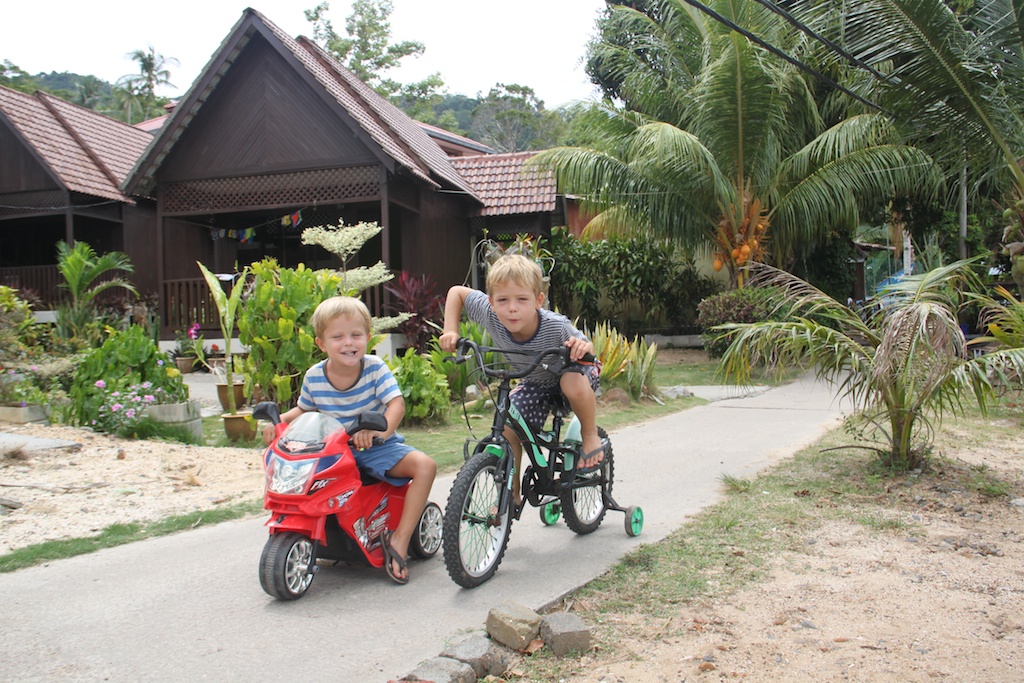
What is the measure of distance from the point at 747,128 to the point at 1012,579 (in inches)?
473

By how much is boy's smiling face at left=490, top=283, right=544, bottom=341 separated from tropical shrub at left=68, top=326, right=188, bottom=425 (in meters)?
4.87

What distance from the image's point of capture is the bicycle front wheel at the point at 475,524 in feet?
11.4

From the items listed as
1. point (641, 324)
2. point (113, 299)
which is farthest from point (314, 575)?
point (641, 324)

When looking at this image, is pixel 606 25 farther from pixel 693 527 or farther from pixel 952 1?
pixel 693 527

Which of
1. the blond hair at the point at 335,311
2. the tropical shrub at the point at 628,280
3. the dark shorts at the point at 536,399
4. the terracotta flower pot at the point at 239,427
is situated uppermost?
the tropical shrub at the point at 628,280

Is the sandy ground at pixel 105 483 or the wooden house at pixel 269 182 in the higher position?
the wooden house at pixel 269 182

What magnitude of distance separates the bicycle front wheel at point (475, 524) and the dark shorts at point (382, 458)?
0.32 metres

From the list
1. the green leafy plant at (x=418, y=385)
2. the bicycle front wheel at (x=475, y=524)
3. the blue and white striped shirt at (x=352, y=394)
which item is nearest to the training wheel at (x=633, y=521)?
the bicycle front wheel at (x=475, y=524)

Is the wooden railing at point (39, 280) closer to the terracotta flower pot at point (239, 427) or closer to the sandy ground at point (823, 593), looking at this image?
the terracotta flower pot at point (239, 427)

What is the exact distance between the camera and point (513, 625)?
3086 millimetres

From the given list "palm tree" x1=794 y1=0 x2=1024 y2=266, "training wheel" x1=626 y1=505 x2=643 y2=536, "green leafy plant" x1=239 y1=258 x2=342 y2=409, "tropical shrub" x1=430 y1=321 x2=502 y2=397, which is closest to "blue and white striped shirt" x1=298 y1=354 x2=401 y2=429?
"training wheel" x1=626 y1=505 x2=643 y2=536

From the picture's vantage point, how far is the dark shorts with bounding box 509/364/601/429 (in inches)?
165

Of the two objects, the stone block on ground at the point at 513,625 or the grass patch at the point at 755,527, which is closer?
the stone block on ground at the point at 513,625

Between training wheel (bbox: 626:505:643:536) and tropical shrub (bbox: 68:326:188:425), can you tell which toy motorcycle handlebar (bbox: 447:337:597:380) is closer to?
training wheel (bbox: 626:505:643:536)
